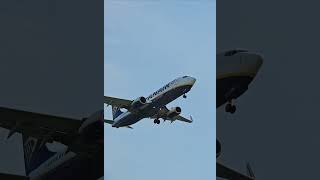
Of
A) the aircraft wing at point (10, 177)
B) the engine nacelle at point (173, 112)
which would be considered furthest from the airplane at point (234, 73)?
the aircraft wing at point (10, 177)

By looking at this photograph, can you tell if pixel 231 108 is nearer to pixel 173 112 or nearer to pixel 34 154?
pixel 173 112

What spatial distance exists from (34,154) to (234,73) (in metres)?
5.96

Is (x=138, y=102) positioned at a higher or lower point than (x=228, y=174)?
higher

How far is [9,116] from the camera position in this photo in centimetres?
1264

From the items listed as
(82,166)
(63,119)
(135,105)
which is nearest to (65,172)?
(82,166)

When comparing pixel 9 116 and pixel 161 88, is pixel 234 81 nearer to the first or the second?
pixel 161 88

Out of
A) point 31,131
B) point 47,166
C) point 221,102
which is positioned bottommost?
point 47,166

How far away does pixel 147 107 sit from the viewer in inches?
527

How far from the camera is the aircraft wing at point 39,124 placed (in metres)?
12.6

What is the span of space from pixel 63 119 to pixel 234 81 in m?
3.82

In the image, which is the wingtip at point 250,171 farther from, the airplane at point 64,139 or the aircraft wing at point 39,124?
the aircraft wing at point 39,124

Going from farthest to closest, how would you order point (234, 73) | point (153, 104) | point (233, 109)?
1. point (153, 104)
2. point (234, 73)
3. point (233, 109)

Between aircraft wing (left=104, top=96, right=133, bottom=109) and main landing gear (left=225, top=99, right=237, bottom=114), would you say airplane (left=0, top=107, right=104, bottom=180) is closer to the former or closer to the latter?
aircraft wing (left=104, top=96, right=133, bottom=109)

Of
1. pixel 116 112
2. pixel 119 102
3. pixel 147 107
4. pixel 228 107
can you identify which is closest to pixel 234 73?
pixel 228 107
